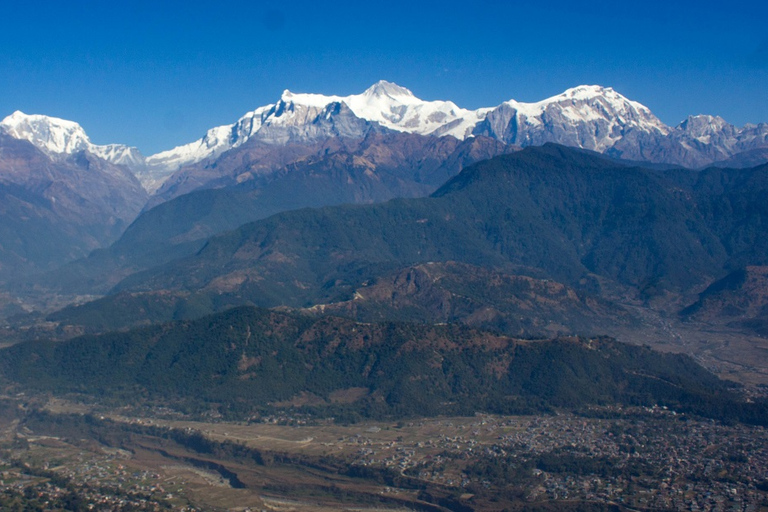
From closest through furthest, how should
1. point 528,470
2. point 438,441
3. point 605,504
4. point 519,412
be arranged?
point 605,504 < point 528,470 < point 438,441 < point 519,412

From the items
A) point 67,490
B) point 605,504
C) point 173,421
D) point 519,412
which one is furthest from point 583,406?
point 67,490

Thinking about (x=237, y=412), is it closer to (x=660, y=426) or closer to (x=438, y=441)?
(x=438, y=441)

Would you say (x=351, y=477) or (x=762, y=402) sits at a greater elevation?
(x=762, y=402)

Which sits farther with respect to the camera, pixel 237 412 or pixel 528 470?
pixel 237 412

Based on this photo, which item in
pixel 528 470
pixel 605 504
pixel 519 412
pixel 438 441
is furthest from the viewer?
pixel 519 412

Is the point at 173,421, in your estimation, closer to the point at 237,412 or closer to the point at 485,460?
the point at 237,412

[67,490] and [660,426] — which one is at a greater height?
[660,426]

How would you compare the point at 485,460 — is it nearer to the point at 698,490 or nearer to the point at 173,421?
the point at 698,490

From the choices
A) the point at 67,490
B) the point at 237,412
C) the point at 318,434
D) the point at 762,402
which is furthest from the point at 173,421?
the point at 762,402

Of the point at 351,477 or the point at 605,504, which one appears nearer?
the point at 605,504
